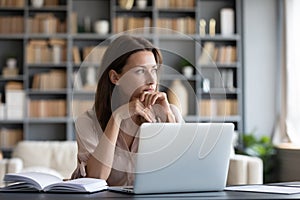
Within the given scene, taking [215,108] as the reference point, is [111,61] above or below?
above

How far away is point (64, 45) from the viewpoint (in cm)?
732

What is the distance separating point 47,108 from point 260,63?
255 centimetres

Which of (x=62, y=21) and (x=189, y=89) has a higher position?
(x=62, y=21)

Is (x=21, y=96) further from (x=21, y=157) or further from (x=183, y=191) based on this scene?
(x=183, y=191)

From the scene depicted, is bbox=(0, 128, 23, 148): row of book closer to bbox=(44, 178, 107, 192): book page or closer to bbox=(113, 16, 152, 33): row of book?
bbox=(113, 16, 152, 33): row of book

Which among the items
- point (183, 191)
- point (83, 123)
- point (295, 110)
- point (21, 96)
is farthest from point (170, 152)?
point (21, 96)

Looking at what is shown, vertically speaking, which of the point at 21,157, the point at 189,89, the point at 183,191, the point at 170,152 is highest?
the point at 189,89

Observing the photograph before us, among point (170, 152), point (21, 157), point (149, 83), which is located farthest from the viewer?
point (21, 157)

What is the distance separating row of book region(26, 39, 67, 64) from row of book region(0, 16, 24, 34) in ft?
0.71

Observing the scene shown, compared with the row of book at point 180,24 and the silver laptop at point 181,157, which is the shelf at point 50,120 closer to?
the row of book at point 180,24

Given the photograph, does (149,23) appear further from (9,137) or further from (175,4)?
(9,137)

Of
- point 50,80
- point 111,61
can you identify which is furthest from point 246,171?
point 111,61

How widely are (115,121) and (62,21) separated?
18.1 feet

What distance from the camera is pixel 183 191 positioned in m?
1.95
